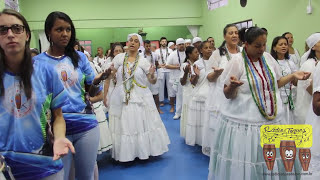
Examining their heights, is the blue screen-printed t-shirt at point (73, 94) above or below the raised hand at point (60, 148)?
above

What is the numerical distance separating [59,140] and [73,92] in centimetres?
64

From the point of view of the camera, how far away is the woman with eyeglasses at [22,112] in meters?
1.38

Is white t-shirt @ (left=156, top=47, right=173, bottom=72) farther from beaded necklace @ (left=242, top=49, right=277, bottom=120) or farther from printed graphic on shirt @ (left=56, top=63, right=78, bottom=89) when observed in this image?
printed graphic on shirt @ (left=56, top=63, right=78, bottom=89)

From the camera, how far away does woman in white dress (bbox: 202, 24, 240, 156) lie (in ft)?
11.3

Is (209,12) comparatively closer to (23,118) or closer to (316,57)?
(316,57)

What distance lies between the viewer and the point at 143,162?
3.97 metres

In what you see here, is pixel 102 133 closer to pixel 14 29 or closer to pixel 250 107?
pixel 250 107

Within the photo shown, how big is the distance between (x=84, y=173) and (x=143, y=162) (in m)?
1.92

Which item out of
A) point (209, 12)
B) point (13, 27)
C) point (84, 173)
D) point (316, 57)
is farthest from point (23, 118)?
point (209, 12)

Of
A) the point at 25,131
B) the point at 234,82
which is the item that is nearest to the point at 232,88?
the point at 234,82

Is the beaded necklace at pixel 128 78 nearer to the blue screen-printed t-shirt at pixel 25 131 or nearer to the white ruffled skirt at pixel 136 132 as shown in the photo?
the white ruffled skirt at pixel 136 132

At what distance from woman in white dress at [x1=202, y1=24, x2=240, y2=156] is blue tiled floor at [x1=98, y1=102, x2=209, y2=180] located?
308mm

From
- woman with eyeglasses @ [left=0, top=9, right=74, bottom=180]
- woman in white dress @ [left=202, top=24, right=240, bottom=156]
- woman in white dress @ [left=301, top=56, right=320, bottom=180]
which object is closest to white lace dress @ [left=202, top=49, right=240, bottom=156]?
woman in white dress @ [left=202, top=24, right=240, bottom=156]

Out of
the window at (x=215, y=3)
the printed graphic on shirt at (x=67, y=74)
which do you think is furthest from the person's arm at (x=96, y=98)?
the window at (x=215, y=3)
